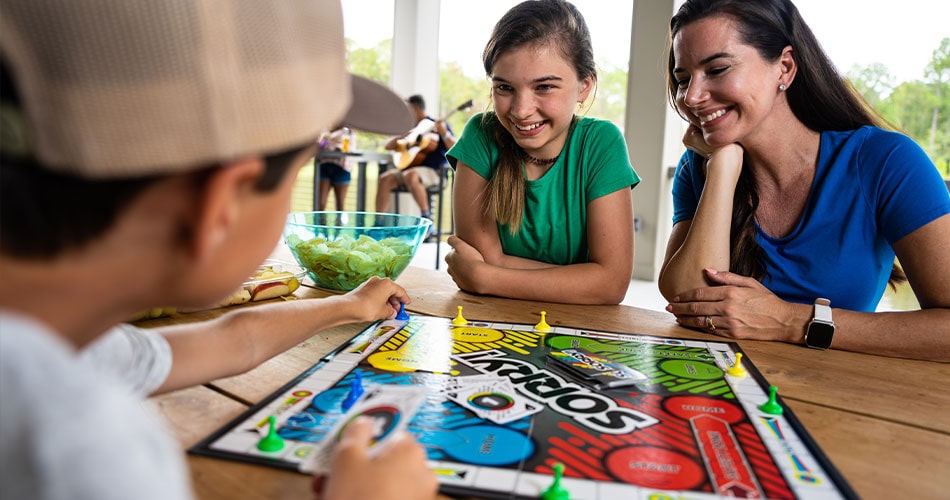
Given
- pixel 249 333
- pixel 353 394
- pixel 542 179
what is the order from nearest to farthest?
pixel 353 394 < pixel 249 333 < pixel 542 179

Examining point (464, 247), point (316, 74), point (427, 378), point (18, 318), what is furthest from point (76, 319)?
point (464, 247)

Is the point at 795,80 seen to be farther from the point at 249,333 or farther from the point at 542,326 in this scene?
the point at 249,333

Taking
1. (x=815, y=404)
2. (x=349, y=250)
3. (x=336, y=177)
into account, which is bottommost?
(x=815, y=404)

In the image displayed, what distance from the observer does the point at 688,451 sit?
667 millimetres

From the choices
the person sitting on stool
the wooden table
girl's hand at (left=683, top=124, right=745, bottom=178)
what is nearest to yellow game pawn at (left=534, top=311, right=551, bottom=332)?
the wooden table

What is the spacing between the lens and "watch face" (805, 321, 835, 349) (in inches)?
44.8

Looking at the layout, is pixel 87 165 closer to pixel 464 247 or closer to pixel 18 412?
pixel 18 412

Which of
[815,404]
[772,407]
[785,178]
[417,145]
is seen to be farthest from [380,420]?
[417,145]

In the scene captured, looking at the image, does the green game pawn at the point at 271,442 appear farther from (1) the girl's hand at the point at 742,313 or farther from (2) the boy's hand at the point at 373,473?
(1) the girl's hand at the point at 742,313

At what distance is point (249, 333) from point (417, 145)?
16.8 ft

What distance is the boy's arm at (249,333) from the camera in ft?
→ 2.49

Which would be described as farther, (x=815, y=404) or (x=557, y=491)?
(x=815, y=404)

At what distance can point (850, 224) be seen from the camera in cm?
137

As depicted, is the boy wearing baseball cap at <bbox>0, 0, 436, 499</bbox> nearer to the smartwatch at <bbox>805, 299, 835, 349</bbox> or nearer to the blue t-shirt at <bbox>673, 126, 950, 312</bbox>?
the smartwatch at <bbox>805, 299, 835, 349</bbox>
